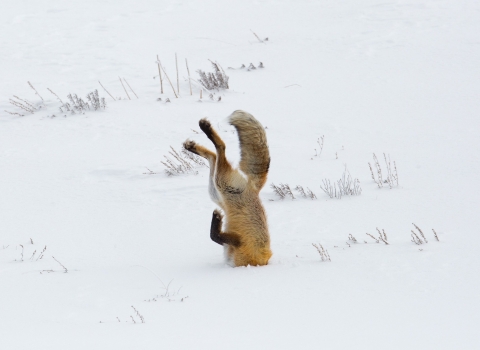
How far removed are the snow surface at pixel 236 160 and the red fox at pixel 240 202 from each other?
7.4 inches

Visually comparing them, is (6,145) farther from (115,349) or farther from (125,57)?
(115,349)

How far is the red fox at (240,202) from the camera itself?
5211 mm

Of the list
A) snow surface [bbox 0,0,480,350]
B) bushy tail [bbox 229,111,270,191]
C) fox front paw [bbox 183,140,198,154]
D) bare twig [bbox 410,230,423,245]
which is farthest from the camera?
bare twig [bbox 410,230,423,245]

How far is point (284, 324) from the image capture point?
13.4 ft

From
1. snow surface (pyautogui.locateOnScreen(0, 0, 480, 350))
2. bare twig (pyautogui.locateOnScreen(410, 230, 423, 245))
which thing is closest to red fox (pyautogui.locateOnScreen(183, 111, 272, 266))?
snow surface (pyautogui.locateOnScreen(0, 0, 480, 350))

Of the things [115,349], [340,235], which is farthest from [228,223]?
[115,349]

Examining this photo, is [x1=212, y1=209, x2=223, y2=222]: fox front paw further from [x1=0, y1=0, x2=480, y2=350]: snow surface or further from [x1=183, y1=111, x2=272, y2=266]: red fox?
[x1=0, y1=0, x2=480, y2=350]: snow surface

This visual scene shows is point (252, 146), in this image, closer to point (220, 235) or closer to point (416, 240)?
point (220, 235)

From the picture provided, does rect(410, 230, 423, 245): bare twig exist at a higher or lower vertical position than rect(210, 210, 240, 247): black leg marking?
lower

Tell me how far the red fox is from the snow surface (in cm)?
19

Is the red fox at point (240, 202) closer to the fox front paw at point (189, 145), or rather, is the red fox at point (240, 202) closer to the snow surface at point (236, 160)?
the fox front paw at point (189, 145)

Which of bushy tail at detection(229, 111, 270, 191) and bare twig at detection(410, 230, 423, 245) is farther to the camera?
bare twig at detection(410, 230, 423, 245)

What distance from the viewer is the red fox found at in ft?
17.1

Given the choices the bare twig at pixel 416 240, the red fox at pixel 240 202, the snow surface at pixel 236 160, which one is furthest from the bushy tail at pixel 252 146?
the bare twig at pixel 416 240
